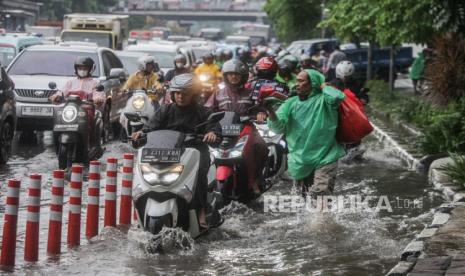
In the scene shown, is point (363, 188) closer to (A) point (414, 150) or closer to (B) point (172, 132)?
(A) point (414, 150)

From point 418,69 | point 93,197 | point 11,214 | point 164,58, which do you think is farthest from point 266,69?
point 418,69

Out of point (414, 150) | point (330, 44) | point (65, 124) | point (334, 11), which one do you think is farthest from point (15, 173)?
point (330, 44)

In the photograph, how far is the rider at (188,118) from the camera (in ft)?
Result: 31.3

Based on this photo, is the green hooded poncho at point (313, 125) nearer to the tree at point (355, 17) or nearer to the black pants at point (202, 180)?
the black pants at point (202, 180)

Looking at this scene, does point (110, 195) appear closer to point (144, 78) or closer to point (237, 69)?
point (237, 69)

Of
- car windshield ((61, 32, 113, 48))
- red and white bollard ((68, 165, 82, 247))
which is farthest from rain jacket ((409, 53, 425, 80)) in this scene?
red and white bollard ((68, 165, 82, 247))

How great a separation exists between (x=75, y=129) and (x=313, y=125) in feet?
16.8

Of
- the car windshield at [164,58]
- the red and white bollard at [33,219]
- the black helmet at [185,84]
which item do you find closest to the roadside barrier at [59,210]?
the red and white bollard at [33,219]

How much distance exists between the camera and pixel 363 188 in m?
14.2

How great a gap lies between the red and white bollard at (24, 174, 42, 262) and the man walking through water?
2690 millimetres

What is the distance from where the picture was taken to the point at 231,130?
11.4m

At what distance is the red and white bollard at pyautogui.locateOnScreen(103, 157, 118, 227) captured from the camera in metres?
10.4

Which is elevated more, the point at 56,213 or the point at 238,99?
the point at 238,99

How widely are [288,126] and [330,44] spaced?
123ft
